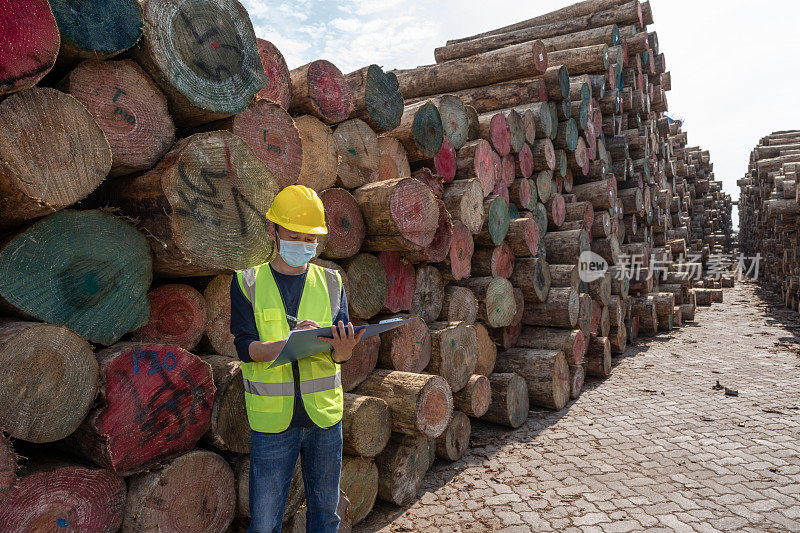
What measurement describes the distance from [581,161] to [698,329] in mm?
5005

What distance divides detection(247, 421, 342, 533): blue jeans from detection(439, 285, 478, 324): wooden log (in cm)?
245

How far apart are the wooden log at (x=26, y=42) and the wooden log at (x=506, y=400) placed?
448 centimetres

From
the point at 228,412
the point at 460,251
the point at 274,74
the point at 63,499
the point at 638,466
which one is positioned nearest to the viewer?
the point at 63,499

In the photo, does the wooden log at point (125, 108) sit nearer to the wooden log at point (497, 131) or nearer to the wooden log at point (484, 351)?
the wooden log at point (484, 351)

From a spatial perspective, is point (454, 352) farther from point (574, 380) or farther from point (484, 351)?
point (574, 380)

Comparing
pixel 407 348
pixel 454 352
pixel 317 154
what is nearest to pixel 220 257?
pixel 317 154

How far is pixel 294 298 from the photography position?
2352mm

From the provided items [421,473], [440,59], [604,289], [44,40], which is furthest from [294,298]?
[440,59]

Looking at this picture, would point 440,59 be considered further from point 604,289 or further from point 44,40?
point 44,40

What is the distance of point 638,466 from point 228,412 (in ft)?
11.4

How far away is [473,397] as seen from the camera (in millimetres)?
4629

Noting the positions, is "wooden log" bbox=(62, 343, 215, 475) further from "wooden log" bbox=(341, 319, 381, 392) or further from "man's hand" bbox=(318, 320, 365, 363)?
"wooden log" bbox=(341, 319, 381, 392)

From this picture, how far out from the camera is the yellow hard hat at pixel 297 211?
2.24 meters

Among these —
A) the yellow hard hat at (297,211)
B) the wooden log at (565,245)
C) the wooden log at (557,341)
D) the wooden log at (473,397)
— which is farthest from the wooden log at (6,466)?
the wooden log at (565,245)
